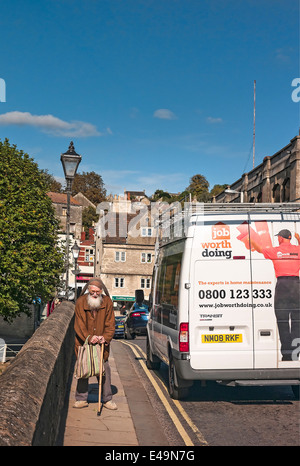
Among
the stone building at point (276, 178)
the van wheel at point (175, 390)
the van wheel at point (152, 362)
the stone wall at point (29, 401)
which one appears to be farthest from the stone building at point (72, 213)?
the stone wall at point (29, 401)

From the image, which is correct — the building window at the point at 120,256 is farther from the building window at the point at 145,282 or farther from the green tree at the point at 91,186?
the green tree at the point at 91,186

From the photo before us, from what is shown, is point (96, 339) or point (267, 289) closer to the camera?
point (96, 339)

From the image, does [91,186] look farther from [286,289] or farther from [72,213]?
[286,289]

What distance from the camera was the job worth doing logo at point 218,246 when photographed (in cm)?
865

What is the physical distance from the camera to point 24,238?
3509 centimetres

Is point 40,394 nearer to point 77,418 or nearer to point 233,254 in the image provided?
point 77,418

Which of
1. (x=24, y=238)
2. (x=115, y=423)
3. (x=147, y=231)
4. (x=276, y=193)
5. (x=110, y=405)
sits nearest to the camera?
(x=115, y=423)

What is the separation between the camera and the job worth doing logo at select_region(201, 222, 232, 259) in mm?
8648

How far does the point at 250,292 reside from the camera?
8578 mm

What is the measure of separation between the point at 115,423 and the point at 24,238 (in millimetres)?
28837

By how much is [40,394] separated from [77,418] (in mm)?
2787

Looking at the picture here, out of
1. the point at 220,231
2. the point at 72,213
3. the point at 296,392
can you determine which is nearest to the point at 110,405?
the point at 220,231
